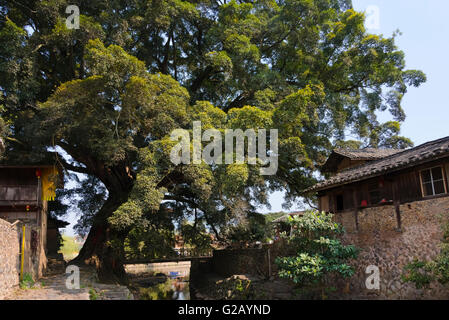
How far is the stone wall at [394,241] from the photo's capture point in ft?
38.3

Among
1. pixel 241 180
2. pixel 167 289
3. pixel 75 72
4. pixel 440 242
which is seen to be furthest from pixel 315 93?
pixel 167 289

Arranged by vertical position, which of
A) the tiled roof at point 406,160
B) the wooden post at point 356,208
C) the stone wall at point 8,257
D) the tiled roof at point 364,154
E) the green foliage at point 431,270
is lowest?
the green foliage at point 431,270

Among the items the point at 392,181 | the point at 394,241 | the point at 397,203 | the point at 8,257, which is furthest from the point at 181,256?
the point at 397,203

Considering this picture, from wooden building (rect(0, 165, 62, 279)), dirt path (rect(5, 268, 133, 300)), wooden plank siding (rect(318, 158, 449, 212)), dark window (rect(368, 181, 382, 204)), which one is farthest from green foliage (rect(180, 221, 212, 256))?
dark window (rect(368, 181, 382, 204))

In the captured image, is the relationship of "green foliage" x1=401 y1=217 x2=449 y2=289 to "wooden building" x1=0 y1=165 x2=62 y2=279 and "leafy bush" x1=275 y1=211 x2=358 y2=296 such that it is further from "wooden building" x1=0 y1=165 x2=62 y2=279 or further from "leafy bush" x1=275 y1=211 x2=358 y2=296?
"wooden building" x1=0 y1=165 x2=62 y2=279

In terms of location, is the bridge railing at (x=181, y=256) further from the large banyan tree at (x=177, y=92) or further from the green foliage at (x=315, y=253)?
the green foliage at (x=315, y=253)

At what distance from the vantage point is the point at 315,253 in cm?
1406

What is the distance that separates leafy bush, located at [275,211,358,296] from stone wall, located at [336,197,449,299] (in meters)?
0.71

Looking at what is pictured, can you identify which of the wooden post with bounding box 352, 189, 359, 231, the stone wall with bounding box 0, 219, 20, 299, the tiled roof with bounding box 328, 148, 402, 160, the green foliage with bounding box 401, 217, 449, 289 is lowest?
the green foliage with bounding box 401, 217, 449, 289

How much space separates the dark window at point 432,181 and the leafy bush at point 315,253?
355cm

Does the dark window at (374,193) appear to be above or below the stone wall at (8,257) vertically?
above

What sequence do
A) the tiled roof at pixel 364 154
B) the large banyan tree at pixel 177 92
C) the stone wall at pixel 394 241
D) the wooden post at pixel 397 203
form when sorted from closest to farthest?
the stone wall at pixel 394 241, the wooden post at pixel 397 203, the large banyan tree at pixel 177 92, the tiled roof at pixel 364 154

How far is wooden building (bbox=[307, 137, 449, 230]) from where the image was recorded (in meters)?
11.9

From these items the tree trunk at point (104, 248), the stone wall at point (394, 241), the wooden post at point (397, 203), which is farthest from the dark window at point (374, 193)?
the tree trunk at point (104, 248)
